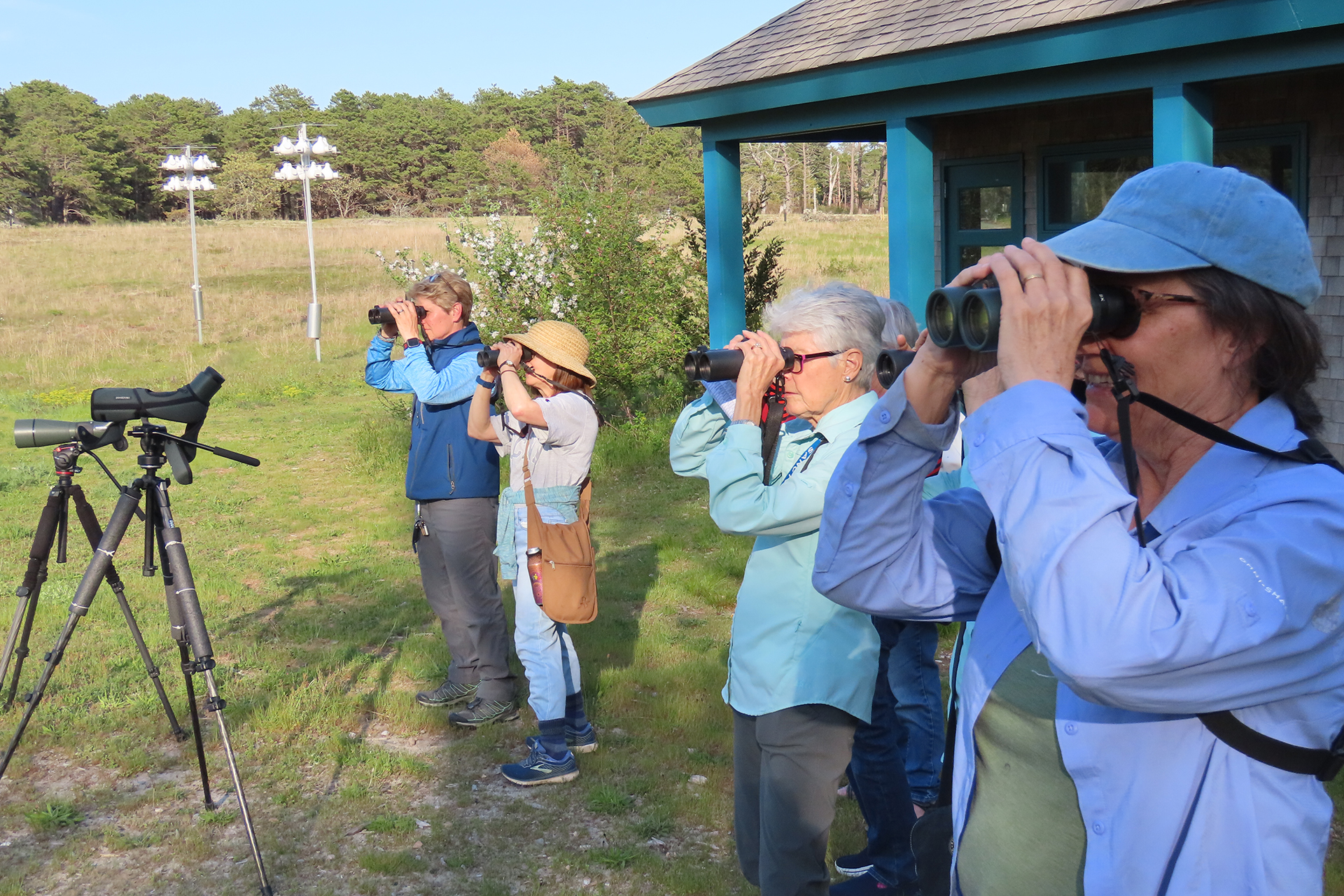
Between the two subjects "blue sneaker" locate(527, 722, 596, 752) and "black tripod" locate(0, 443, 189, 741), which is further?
"blue sneaker" locate(527, 722, 596, 752)

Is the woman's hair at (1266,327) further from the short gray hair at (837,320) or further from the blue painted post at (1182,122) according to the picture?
the blue painted post at (1182,122)

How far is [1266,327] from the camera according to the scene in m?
1.24

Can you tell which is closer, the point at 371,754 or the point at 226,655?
the point at 371,754

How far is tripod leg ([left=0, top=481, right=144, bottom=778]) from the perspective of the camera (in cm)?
366

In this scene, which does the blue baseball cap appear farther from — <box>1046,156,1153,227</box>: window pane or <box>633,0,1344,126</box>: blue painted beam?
<box>1046,156,1153,227</box>: window pane

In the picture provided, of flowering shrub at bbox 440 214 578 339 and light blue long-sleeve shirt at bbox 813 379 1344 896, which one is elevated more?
flowering shrub at bbox 440 214 578 339

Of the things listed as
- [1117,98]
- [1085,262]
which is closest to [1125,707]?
[1085,262]

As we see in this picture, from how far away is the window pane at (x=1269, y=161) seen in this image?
21.8 feet

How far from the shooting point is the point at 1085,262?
122 cm

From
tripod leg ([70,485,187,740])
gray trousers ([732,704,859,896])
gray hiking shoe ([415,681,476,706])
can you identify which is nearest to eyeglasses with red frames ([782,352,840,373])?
gray trousers ([732,704,859,896])

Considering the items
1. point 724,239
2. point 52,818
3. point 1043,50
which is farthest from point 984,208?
point 52,818

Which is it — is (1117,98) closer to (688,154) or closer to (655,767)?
(655,767)

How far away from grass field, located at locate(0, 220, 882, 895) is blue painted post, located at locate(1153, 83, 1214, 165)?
3468 millimetres

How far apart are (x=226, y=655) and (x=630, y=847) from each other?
119 inches
